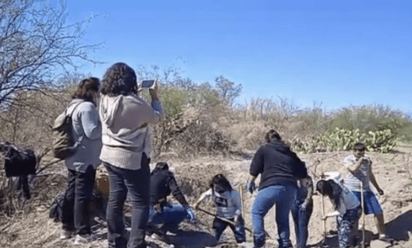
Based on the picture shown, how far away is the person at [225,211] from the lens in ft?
24.0

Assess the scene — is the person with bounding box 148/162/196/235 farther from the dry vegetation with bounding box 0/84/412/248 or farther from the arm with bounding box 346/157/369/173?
the arm with bounding box 346/157/369/173

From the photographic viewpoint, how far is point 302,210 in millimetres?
7496

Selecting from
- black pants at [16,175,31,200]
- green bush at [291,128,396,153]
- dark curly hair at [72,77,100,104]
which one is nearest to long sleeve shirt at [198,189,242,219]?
black pants at [16,175,31,200]

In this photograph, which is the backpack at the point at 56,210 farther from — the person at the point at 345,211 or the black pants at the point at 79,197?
the person at the point at 345,211

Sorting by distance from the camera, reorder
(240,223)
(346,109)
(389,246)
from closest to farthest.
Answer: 1. (240,223)
2. (389,246)
3. (346,109)

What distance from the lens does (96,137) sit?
5.46 metres

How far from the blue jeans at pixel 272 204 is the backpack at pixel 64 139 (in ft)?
7.33

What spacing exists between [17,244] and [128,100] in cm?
255

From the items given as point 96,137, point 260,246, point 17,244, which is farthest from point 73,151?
point 260,246

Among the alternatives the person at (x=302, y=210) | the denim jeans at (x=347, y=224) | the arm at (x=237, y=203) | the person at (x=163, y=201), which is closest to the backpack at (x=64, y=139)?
the person at (x=163, y=201)

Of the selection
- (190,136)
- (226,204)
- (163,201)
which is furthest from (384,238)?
(190,136)

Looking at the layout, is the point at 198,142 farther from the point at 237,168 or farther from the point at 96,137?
the point at 96,137

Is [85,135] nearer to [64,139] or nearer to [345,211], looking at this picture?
[64,139]

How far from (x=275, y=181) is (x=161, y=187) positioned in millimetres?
1533
